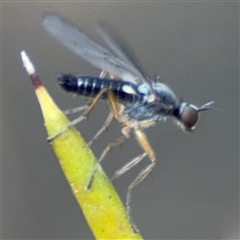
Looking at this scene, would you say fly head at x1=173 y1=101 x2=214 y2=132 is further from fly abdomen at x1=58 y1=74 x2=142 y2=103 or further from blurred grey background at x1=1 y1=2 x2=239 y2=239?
blurred grey background at x1=1 y1=2 x2=239 y2=239

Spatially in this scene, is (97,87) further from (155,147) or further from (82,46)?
(155,147)

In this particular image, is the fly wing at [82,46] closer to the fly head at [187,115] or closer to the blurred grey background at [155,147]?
the fly head at [187,115]

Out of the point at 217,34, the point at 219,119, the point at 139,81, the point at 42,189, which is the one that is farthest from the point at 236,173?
the point at 139,81

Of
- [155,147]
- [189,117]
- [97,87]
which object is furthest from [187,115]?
[155,147]

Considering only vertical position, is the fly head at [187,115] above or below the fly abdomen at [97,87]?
below

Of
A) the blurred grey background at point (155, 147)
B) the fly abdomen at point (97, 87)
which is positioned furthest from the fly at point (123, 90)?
the blurred grey background at point (155, 147)

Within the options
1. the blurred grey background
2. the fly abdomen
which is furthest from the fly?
the blurred grey background

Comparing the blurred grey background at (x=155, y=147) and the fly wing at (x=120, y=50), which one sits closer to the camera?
the fly wing at (x=120, y=50)

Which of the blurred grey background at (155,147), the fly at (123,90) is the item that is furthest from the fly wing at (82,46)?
the blurred grey background at (155,147)
